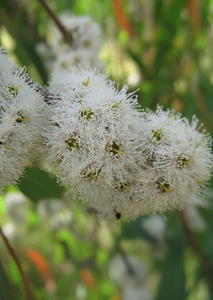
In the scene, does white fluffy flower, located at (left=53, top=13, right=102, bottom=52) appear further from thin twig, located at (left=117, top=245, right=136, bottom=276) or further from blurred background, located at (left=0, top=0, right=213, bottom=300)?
thin twig, located at (left=117, top=245, right=136, bottom=276)

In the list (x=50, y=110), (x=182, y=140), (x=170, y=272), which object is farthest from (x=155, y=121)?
(x=170, y=272)

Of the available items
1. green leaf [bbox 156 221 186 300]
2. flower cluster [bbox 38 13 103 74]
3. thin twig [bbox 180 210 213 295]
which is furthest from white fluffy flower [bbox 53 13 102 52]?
green leaf [bbox 156 221 186 300]

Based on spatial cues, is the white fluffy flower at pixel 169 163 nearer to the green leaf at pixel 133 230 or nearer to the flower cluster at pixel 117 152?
the flower cluster at pixel 117 152

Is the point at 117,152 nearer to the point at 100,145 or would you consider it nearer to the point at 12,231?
the point at 100,145

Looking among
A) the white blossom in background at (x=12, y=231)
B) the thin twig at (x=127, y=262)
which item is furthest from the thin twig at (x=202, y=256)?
the white blossom in background at (x=12, y=231)

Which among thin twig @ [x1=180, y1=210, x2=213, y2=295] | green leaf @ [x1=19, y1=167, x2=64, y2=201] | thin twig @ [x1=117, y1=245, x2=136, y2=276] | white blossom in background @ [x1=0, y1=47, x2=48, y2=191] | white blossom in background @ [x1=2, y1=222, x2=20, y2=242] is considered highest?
thin twig @ [x1=180, y1=210, x2=213, y2=295]

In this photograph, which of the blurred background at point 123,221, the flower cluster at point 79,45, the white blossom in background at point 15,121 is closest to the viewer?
the white blossom in background at point 15,121

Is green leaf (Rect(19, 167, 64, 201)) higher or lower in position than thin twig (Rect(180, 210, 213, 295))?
lower
